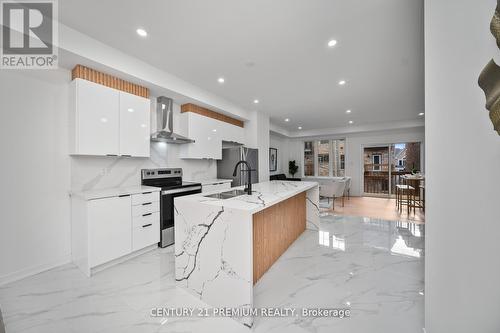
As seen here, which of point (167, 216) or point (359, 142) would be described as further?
point (359, 142)

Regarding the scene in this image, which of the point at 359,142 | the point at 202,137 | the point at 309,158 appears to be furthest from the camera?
the point at 309,158

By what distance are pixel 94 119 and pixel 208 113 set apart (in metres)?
2.05

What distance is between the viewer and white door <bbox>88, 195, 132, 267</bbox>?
2.06 m

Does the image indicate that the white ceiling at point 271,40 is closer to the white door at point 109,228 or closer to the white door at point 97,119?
the white door at point 97,119

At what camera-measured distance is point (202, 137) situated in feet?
12.5

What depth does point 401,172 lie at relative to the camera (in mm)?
7051

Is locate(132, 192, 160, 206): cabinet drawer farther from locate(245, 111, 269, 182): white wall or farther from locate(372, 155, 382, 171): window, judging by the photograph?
locate(372, 155, 382, 171): window

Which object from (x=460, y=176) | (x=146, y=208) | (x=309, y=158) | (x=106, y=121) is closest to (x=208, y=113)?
(x=106, y=121)

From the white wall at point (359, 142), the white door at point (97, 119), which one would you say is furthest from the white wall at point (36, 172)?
the white wall at point (359, 142)

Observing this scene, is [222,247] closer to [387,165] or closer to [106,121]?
[106,121]

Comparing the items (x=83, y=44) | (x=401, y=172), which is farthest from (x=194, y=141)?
(x=401, y=172)

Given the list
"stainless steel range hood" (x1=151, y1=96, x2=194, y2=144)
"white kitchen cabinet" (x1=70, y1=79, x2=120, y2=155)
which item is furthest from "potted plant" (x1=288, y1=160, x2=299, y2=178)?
"white kitchen cabinet" (x1=70, y1=79, x2=120, y2=155)

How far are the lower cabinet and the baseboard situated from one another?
100 millimetres

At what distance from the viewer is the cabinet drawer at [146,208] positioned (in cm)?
245
